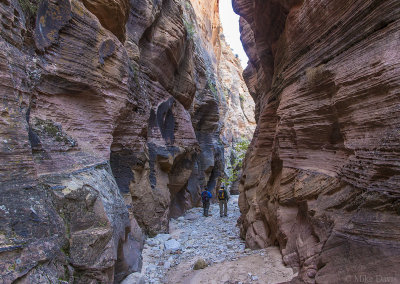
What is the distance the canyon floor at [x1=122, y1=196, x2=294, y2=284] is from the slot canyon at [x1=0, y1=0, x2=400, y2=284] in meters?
0.05

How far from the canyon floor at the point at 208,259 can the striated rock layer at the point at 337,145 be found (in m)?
0.51

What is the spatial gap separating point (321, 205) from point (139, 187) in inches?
242

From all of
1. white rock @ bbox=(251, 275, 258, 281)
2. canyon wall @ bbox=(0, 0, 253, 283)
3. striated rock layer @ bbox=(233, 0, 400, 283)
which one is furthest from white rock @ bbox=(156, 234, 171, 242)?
white rock @ bbox=(251, 275, 258, 281)

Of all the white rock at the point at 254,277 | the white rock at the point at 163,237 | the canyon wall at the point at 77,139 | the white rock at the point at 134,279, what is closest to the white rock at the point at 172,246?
the white rock at the point at 163,237

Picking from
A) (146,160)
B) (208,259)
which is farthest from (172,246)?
(146,160)

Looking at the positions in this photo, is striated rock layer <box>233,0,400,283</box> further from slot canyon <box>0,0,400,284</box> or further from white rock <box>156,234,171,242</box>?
white rock <box>156,234,171,242</box>

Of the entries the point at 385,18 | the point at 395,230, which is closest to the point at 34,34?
the point at 385,18

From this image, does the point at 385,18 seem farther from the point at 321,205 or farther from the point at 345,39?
the point at 321,205

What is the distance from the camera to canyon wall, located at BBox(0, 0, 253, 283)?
334 cm

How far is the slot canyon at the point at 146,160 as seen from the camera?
339 cm

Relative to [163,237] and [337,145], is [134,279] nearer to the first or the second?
[163,237]

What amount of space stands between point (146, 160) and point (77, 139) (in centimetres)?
370

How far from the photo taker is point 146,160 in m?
9.09

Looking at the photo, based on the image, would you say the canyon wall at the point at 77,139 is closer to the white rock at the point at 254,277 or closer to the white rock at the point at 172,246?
the white rock at the point at 172,246
